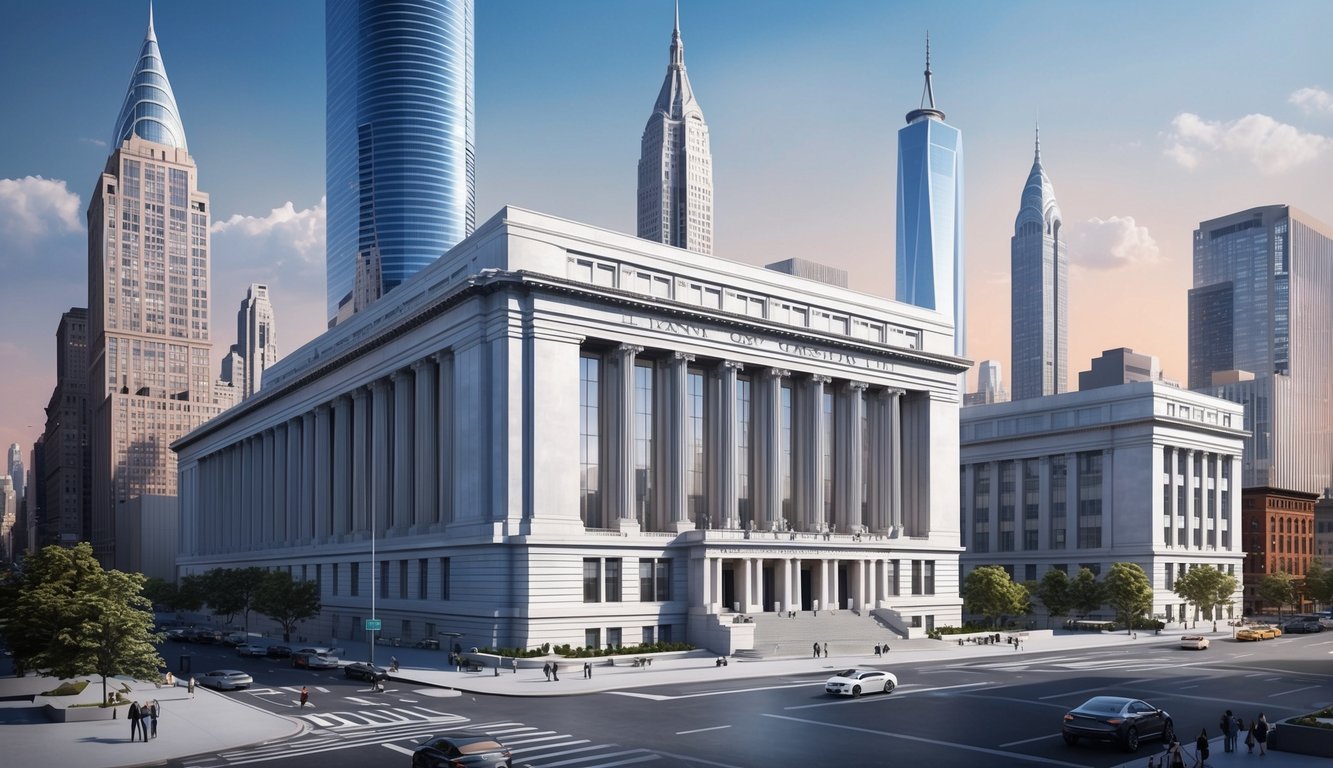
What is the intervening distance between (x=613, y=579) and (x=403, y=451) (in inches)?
937

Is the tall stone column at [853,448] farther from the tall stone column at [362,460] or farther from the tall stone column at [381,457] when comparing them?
the tall stone column at [362,460]

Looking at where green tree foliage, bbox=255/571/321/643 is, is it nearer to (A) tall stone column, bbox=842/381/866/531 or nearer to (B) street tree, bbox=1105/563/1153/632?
(A) tall stone column, bbox=842/381/866/531

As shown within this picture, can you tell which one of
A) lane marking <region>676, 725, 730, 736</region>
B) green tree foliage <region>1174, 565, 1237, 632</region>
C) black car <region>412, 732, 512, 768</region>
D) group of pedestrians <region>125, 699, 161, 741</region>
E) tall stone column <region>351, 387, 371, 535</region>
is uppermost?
tall stone column <region>351, 387, 371, 535</region>

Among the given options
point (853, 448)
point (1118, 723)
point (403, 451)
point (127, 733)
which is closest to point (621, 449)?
point (403, 451)

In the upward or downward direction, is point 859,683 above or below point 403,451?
below

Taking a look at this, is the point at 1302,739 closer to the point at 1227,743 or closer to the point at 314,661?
the point at 1227,743

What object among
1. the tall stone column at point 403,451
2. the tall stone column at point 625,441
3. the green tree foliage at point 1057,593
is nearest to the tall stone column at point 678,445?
the tall stone column at point 625,441

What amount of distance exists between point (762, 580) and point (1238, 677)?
34.3 meters

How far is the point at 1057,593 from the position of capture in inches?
4459

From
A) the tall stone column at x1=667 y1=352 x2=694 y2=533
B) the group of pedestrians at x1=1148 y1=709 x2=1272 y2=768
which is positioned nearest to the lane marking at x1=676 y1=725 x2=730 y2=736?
the group of pedestrians at x1=1148 y1=709 x2=1272 y2=768

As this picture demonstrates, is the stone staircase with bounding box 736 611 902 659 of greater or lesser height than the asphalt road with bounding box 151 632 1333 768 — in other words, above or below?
below

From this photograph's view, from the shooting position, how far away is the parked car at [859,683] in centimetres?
5353

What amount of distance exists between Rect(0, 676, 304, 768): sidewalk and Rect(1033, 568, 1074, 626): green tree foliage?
277ft

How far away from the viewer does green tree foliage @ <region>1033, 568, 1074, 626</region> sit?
369 feet
